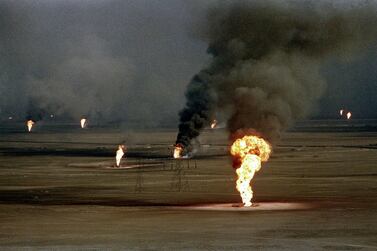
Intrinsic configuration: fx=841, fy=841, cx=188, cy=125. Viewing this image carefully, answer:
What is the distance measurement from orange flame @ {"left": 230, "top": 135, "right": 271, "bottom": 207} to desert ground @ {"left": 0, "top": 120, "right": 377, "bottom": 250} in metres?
1.34

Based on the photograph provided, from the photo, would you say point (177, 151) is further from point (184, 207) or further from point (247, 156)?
point (184, 207)

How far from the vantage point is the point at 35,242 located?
43.8 m

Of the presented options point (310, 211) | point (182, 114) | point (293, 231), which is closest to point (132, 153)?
point (182, 114)

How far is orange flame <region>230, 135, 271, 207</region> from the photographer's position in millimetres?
61969

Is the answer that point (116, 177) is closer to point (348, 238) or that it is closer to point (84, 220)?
point (84, 220)

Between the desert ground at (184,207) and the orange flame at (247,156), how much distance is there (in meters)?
1.34

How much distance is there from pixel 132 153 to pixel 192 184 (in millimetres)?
57544

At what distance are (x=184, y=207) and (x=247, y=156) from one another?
6.38 meters

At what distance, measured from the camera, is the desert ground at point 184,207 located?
44062 mm

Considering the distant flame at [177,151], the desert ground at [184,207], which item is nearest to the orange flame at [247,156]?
the desert ground at [184,207]

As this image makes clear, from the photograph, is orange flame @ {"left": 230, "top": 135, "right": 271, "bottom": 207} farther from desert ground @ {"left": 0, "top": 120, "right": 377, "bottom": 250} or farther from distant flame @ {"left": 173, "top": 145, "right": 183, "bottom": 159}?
distant flame @ {"left": 173, "top": 145, "right": 183, "bottom": 159}

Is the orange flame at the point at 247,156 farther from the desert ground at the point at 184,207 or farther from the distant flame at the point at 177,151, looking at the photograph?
the distant flame at the point at 177,151

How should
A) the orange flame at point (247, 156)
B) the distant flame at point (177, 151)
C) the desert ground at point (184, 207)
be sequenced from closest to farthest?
1. the desert ground at point (184, 207)
2. the orange flame at point (247, 156)
3. the distant flame at point (177, 151)

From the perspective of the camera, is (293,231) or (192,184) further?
(192,184)
